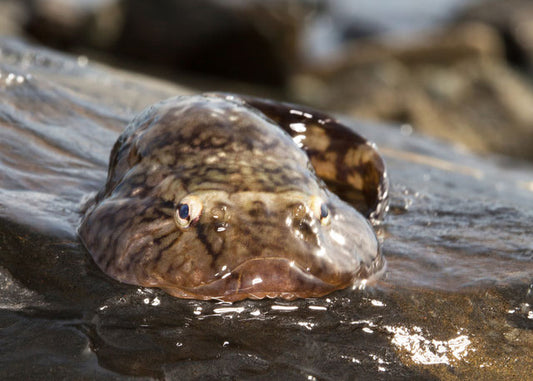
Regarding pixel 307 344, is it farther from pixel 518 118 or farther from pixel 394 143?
pixel 518 118

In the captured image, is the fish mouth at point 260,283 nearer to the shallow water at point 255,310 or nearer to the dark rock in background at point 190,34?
the shallow water at point 255,310

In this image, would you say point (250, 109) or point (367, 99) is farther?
point (367, 99)

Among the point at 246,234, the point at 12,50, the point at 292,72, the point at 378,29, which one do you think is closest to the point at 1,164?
the point at 246,234

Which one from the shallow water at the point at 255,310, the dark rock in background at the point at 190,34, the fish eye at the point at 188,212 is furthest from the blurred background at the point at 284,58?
the fish eye at the point at 188,212

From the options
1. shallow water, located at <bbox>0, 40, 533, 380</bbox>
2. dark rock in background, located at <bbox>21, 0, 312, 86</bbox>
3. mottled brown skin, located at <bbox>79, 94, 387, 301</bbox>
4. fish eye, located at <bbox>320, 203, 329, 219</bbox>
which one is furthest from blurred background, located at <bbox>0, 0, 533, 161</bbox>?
fish eye, located at <bbox>320, 203, 329, 219</bbox>

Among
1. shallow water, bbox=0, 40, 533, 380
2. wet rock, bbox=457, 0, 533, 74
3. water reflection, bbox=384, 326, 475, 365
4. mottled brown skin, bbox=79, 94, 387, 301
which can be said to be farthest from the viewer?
wet rock, bbox=457, 0, 533, 74

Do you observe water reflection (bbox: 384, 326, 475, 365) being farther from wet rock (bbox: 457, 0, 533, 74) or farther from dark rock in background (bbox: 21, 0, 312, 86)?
wet rock (bbox: 457, 0, 533, 74)
